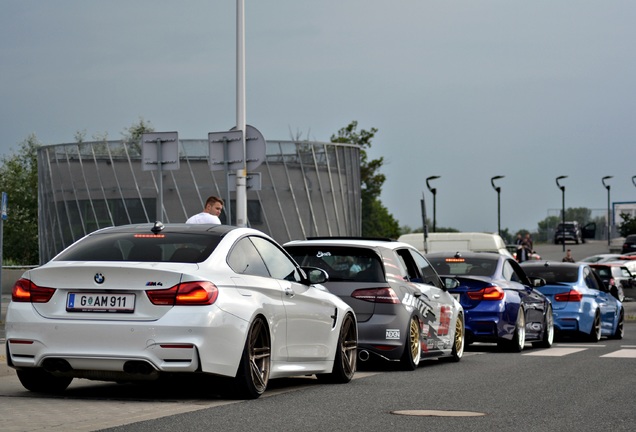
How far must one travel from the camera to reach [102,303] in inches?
380

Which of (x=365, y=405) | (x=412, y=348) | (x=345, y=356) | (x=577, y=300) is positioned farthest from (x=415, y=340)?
(x=577, y=300)

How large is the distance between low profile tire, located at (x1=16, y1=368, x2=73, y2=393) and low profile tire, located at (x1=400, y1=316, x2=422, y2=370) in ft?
15.1

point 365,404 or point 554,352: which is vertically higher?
point 365,404

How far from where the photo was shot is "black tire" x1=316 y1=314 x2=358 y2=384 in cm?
1223

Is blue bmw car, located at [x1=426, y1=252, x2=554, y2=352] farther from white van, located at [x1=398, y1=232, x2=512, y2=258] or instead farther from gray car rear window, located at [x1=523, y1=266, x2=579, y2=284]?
white van, located at [x1=398, y1=232, x2=512, y2=258]

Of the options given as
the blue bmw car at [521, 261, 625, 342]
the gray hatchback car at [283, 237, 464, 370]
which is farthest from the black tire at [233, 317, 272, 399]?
the blue bmw car at [521, 261, 625, 342]

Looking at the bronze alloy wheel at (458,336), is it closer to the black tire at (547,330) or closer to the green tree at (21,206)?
the black tire at (547,330)

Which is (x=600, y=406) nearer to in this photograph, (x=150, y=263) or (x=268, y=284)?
(x=268, y=284)

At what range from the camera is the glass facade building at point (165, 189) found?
68.8 meters

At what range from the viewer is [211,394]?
1069 centimetres

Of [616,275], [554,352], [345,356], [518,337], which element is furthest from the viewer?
[616,275]

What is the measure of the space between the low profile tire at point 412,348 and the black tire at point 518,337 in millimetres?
4428

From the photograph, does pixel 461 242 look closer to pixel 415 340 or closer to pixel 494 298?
pixel 494 298

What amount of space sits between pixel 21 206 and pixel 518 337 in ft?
257
